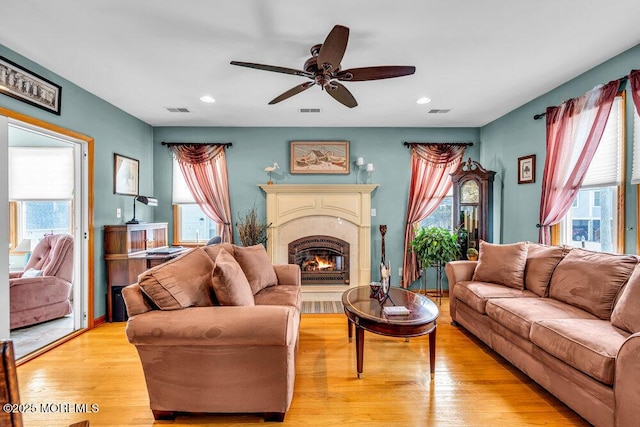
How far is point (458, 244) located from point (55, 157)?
5.76m

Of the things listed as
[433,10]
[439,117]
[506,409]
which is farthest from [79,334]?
[439,117]

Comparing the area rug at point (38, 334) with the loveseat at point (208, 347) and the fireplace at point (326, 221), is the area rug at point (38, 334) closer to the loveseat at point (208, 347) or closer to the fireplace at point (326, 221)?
the loveseat at point (208, 347)

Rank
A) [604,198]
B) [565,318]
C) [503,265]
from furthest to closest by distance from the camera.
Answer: [503,265] → [604,198] → [565,318]

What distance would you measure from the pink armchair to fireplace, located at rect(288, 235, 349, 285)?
2.71 m

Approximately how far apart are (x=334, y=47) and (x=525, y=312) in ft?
7.51

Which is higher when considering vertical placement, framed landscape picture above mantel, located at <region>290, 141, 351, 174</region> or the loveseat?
framed landscape picture above mantel, located at <region>290, 141, 351, 174</region>

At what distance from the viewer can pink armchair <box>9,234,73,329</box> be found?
2.99 meters

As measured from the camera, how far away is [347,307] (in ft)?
7.36

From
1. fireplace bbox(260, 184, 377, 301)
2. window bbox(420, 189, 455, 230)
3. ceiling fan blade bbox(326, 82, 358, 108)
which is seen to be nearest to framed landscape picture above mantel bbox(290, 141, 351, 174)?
fireplace bbox(260, 184, 377, 301)

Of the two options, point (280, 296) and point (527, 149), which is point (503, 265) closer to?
point (527, 149)

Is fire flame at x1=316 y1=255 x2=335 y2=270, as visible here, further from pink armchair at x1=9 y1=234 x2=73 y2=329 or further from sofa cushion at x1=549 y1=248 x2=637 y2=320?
pink armchair at x1=9 y1=234 x2=73 y2=329

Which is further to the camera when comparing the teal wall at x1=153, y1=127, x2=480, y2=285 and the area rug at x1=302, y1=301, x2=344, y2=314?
the teal wall at x1=153, y1=127, x2=480, y2=285

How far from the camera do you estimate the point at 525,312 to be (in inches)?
83.1

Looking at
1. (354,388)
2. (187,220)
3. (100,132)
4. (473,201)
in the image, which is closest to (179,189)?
(187,220)
